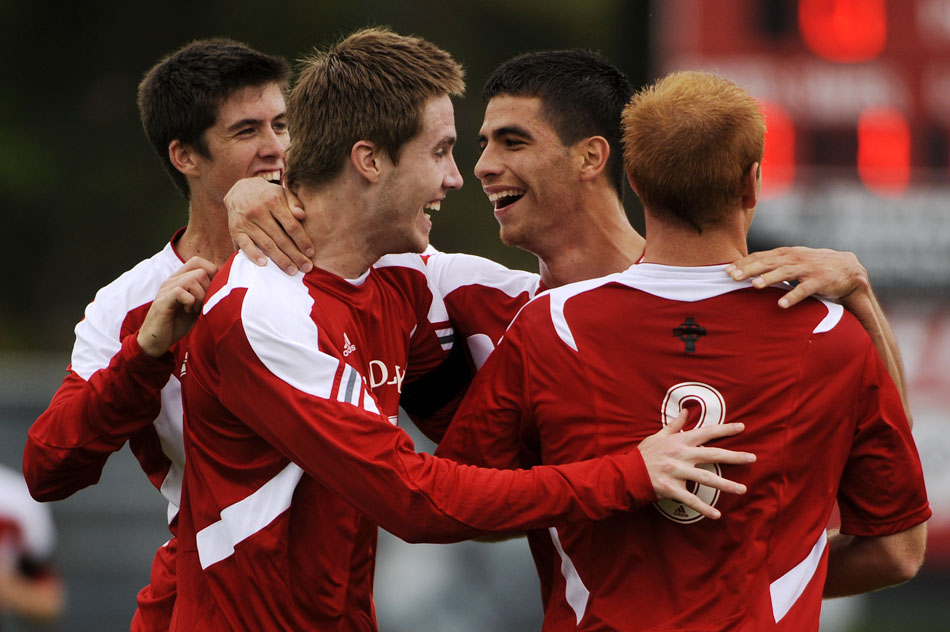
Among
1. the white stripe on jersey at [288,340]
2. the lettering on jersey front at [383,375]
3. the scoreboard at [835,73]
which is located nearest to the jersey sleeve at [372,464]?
the white stripe on jersey at [288,340]

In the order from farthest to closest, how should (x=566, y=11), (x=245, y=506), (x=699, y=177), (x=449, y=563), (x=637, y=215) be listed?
(x=566, y=11), (x=637, y=215), (x=449, y=563), (x=245, y=506), (x=699, y=177)

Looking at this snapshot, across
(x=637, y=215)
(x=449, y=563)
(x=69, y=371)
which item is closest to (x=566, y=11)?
(x=637, y=215)

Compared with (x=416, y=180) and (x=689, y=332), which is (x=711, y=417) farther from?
(x=416, y=180)

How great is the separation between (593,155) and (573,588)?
1294 millimetres

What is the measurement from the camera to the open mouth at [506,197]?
356 centimetres

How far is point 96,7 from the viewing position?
15.3m

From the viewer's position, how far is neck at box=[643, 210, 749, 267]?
2678mm

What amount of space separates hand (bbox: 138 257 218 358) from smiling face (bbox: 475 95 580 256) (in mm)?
907

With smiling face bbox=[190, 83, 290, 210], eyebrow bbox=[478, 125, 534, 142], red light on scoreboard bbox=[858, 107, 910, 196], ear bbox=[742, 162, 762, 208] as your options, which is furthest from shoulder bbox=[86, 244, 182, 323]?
red light on scoreboard bbox=[858, 107, 910, 196]

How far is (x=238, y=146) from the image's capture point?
354 centimetres

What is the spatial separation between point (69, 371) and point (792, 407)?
1.70 metres

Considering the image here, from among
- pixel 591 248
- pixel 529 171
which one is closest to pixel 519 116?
pixel 529 171

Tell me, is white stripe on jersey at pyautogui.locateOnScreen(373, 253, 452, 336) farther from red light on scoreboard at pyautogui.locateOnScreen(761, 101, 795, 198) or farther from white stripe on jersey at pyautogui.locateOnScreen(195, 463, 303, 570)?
red light on scoreboard at pyautogui.locateOnScreen(761, 101, 795, 198)

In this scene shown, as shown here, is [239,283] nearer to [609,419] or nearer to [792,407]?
[609,419]
